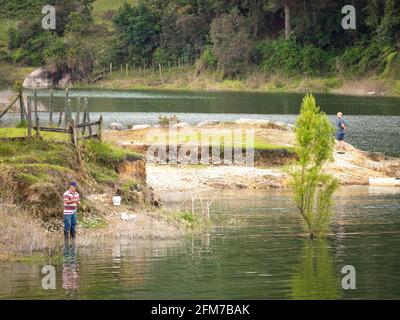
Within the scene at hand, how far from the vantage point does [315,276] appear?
31.3 meters

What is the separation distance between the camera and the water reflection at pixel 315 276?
95.1ft

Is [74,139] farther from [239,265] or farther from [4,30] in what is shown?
[4,30]

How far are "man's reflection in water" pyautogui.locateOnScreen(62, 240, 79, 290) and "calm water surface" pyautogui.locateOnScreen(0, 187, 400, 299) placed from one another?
3cm

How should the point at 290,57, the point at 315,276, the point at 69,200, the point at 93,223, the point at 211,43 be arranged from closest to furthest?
the point at 315,276
the point at 69,200
the point at 93,223
the point at 290,57
the point at 211,43

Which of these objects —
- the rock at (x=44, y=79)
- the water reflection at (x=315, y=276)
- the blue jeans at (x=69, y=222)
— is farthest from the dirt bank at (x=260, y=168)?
the rock at (x=44, y=79)

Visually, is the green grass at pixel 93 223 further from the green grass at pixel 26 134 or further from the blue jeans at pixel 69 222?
the green grass at pixel 26 134

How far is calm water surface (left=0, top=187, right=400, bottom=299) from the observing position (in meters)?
29.1

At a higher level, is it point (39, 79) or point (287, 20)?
point (287, 20)

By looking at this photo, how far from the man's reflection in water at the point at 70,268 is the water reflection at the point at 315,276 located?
565 cm

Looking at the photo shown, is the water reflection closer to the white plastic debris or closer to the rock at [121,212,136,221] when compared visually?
the rock at [121,212,136,221]

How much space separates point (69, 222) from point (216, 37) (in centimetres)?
11276

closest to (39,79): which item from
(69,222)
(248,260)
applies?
(69,222)

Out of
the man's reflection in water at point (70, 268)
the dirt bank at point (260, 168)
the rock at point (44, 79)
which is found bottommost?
the rock at point (44, 79)
